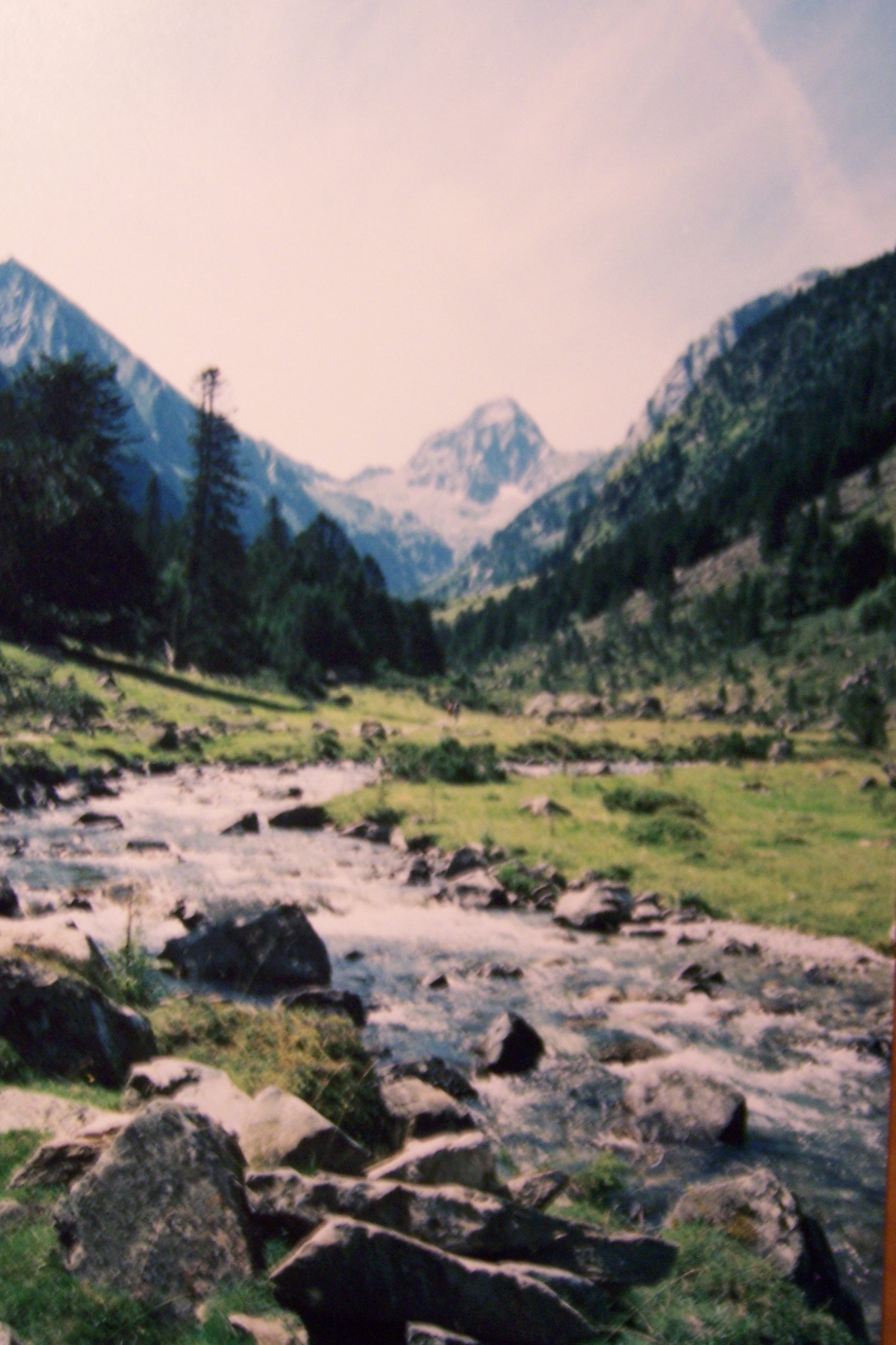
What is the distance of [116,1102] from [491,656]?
488 ft

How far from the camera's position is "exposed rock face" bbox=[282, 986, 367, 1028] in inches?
462

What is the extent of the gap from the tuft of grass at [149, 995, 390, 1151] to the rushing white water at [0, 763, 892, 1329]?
4.69ft

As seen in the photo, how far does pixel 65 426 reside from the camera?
180 feet

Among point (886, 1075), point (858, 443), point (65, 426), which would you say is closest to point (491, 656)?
point (858, 443)

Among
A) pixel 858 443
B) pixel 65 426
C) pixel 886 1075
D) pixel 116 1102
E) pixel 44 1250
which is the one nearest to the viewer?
pixel 44 1250

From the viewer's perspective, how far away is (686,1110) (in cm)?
954

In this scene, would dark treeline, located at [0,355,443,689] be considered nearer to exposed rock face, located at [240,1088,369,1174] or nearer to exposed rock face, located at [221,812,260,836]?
exposed rock face, located at [221,812,260,836]

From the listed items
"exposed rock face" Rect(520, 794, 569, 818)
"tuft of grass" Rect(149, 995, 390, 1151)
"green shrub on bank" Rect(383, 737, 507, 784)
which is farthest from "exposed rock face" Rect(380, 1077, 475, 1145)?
"green shrub on bank" Rect(383, 737, 507, 784)

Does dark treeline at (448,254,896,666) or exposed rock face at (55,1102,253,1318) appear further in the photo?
dark treeline at (448,254,896,666)

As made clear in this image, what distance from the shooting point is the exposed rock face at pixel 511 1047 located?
10844mm

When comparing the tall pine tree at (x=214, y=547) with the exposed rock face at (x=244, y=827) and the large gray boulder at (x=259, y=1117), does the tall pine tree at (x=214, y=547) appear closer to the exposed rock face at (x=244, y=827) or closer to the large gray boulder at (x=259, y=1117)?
the exposed rock face at (x=244, y=827)

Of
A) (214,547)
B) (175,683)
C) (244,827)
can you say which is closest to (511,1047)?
(244,827)

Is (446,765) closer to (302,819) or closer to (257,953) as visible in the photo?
(302,819)

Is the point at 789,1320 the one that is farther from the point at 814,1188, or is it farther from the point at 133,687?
the point at 133,687
